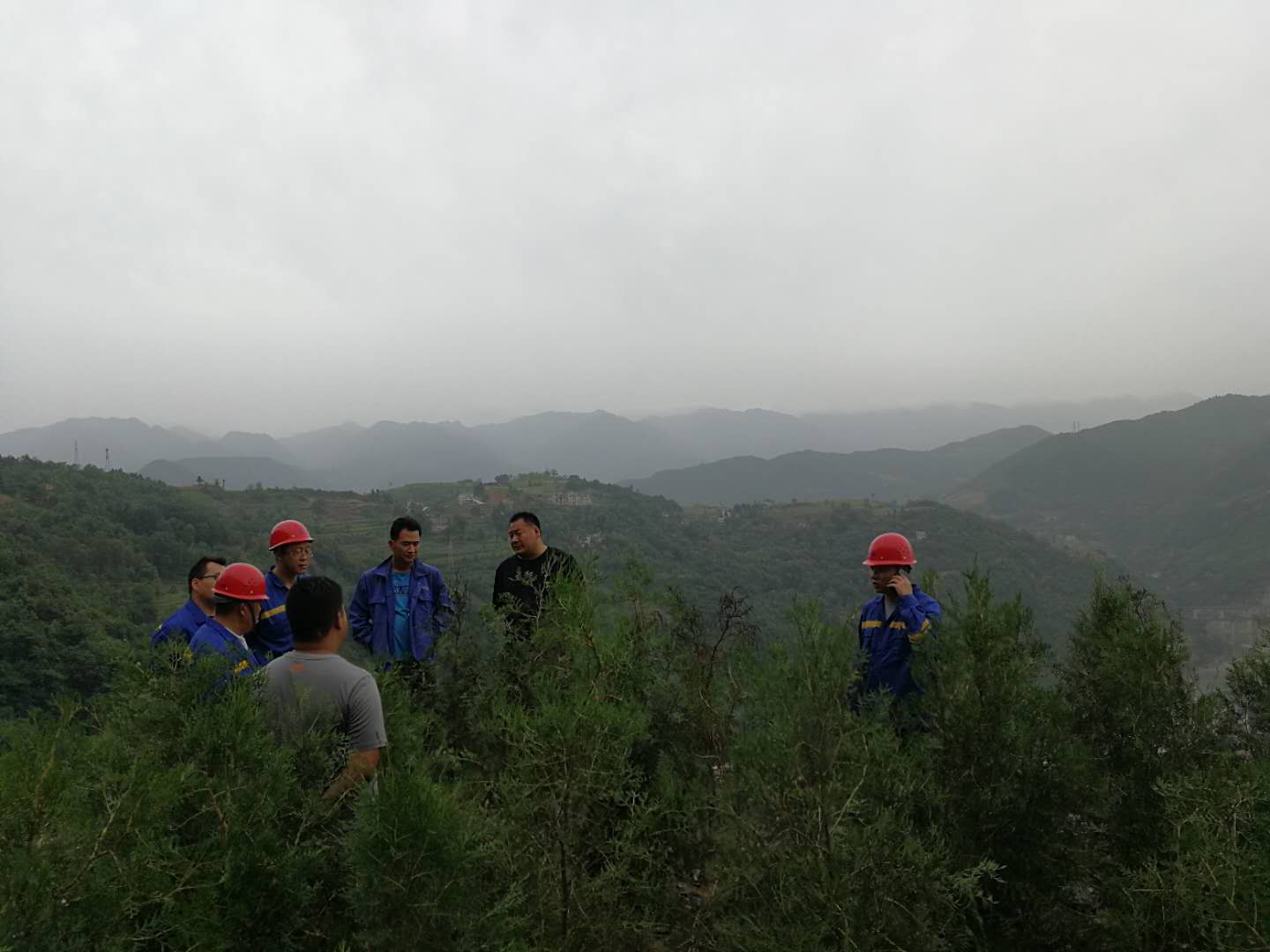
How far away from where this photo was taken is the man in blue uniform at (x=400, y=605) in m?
5.56

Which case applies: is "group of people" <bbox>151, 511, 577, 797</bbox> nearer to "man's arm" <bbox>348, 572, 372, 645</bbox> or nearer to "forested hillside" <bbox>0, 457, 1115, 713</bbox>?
"man's arm" <bbox>348, 572, 372, 645</bbox>

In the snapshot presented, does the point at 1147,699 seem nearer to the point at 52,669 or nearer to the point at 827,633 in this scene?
the point at 827,633

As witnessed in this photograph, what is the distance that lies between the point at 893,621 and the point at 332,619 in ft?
9.99

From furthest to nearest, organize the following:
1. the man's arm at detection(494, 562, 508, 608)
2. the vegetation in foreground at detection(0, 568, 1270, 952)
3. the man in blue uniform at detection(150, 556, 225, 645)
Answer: the man's arm at detection(494, 562, 508, 608) → the man in blue uniform at detection(150, 556, 225, 645) → the vegetation in foreground at detection(0, 568, 1270, 952)

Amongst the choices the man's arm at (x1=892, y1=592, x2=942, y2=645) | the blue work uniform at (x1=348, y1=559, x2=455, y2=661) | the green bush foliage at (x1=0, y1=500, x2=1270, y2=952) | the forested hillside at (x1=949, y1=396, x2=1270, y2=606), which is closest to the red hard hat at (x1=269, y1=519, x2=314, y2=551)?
the blue work uniform at (x1=348, y1=559, x2=455, y2=661)

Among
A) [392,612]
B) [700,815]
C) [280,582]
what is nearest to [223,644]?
[280,582]

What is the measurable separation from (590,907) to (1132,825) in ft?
8.87

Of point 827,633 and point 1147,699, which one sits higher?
point 827,633

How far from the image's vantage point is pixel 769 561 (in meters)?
110

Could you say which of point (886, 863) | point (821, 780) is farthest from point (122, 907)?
point (886, 863)

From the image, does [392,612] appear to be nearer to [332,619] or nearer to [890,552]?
[332,619]

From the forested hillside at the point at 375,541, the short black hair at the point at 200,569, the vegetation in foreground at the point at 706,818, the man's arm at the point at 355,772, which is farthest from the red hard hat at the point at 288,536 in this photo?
the forested hillside at the point at 375,541

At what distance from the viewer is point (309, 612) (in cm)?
310

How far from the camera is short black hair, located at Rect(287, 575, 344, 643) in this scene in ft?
10.2
